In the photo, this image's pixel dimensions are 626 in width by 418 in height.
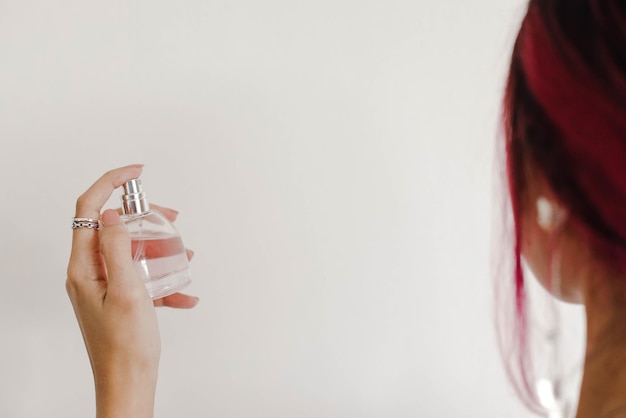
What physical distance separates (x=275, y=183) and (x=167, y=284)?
0.18 m

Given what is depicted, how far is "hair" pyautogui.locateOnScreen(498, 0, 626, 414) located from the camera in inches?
15.7

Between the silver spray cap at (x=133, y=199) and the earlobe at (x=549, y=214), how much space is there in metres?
0.38

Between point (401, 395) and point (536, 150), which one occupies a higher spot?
point (536, 150)

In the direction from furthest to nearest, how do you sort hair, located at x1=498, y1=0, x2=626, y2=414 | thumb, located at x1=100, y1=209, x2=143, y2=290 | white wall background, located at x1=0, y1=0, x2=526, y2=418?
white wall background, located at x1=0, y1=0, x2=526, y2=418
thumb, located at x1=100, y1=209, x2=143, y2=290
hair, located at x1=498, y1=0, x2=626, y2=414

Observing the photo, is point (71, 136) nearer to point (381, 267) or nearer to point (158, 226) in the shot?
point (158, 226)

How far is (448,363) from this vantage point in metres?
0.78

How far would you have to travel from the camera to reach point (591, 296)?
1.59 ft

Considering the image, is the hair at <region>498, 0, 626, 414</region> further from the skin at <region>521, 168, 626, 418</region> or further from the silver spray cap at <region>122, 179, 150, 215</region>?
the silver spray cap at <region>122, 179, 150, 215</region>

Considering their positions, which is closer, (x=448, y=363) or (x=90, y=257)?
(x=90, y=257)

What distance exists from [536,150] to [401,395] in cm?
44

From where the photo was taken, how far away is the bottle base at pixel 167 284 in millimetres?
626

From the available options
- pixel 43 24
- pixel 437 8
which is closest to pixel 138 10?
pixel 43 24

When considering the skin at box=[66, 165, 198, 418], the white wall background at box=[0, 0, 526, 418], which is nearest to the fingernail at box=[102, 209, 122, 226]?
the skin at box=[66, 165, 198, 418]

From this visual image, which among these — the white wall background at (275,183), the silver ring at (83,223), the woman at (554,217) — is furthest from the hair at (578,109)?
the silver ring at (83,223)
